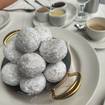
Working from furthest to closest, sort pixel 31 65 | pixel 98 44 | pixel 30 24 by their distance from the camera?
pixel 30 24, pixel 98 44, pixel 31 65

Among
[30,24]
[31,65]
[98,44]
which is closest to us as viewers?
[31,65]

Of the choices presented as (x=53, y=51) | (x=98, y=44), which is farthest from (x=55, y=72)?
(x=98, y=44)

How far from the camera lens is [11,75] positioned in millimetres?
459

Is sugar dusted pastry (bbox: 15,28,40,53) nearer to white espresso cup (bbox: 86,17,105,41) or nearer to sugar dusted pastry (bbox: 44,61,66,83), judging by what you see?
sugar dusted pastry (bbox: 44,61,66,83)

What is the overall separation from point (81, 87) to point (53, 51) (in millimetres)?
98

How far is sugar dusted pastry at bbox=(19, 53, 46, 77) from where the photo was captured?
1.44 feet

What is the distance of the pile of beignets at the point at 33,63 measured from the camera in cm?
44

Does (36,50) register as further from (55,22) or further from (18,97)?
(55,22)

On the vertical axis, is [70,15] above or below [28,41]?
below

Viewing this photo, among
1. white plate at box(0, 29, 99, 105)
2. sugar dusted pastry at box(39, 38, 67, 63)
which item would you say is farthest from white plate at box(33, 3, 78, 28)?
sugar dusted pastry at box(39, 38, 67, 63)

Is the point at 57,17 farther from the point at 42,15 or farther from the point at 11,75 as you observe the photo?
the point at 11,75

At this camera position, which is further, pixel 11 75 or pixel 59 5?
Result: pixel 59 5

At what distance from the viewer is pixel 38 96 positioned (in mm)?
481

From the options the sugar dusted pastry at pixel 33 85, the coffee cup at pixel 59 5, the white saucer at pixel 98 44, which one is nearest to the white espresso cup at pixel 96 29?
the white saucer at pixel 98 44
